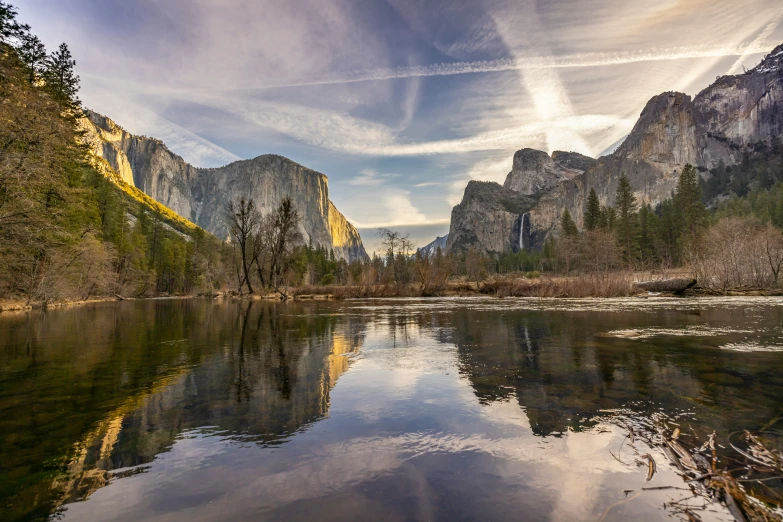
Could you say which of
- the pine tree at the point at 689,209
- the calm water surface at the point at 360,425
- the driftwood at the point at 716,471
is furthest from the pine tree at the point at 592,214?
the driftwood at the point at 716,471

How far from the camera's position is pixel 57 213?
20391 millimetres

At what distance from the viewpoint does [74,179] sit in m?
34.7

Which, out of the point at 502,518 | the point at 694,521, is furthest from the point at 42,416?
the point at 694,521

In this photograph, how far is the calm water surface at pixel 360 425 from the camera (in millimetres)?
3176

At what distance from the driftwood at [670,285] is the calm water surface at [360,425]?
24403 millimetres

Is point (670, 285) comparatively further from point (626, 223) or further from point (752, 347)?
point (626, 223)

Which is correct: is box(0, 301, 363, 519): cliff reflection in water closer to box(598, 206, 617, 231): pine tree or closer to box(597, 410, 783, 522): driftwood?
box(597, 410, 783, 522): driftwood

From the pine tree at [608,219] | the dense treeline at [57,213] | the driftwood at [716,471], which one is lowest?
the driftwood at [716,471]

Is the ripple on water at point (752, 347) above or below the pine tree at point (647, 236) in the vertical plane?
below

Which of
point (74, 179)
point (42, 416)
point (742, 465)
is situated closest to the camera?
point (742, 465)

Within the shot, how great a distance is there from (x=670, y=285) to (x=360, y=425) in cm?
3609

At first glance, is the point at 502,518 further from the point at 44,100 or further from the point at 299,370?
the point at 44,100

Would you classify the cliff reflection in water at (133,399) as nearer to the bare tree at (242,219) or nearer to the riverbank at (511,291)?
the riverbank at (511,291)

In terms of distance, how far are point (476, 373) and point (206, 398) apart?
5.04 metres
